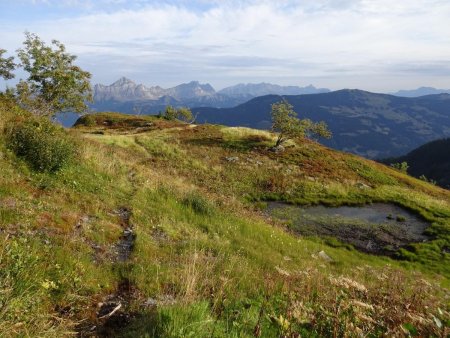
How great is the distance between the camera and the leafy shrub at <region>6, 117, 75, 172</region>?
15.5 meters

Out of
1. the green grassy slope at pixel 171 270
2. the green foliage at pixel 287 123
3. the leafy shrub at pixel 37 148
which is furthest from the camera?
the green foliage at pixel 287 123

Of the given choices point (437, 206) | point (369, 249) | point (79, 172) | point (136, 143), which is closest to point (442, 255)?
point (369, 249)

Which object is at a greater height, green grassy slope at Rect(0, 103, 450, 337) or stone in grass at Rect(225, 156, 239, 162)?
green grassy slope at Rect(0, 103, 450, 337)

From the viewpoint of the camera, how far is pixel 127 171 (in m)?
21.8

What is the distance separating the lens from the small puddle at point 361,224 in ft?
93.5

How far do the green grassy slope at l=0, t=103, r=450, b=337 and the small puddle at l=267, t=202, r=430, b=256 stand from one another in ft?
5.01

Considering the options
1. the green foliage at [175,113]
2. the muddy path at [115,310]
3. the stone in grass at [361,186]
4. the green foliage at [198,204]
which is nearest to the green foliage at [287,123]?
the stone in grass at [361,186]

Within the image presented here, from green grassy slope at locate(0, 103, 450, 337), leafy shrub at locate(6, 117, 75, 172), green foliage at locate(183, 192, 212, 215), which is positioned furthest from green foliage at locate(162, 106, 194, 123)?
leafy shrub at locate(6, 117, 75, 172)

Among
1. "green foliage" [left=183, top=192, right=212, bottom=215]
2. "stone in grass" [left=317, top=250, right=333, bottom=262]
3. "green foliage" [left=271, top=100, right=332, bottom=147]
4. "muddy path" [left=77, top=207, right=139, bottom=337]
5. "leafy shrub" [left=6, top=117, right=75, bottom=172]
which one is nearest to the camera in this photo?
"muddy path" [left=77, top=207, right=139, bottom=337]

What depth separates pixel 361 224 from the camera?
106 feet

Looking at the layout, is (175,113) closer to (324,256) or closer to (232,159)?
(232,159)

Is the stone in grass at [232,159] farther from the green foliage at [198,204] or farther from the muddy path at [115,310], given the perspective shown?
the muddy path at [115,310]

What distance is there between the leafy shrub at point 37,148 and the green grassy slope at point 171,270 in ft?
1.54

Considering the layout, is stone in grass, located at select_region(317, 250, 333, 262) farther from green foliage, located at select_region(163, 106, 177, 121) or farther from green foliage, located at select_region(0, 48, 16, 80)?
green foliage, located at select_region(163, 106, 177, 121)
